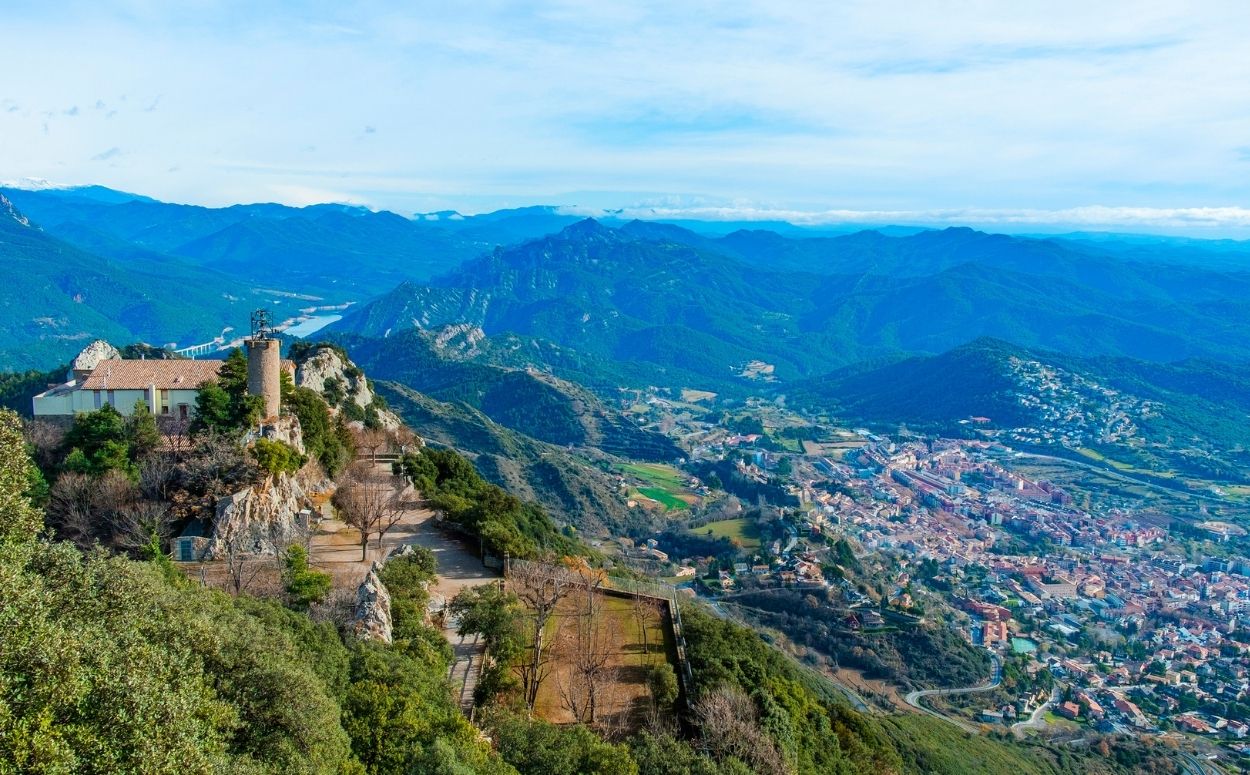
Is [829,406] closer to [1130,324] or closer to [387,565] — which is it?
[1130,324]

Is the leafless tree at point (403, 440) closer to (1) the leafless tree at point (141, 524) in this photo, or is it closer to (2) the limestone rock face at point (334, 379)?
(2) the limestone rock face at point (334, 379)

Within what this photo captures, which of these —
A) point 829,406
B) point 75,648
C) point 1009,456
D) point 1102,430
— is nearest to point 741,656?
point 75,648

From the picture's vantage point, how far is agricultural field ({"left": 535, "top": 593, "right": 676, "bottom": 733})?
57.7 feet

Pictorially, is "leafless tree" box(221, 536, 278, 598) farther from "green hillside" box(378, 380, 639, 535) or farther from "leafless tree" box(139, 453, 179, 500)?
"green hillside" box(378, 380, 639, 535)

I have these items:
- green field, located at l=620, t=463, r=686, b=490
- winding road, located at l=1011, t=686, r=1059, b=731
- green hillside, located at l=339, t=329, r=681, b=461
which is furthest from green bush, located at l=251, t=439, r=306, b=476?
green hillside, located at l=339, t=329, r=681, b=461

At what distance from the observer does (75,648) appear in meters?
9.30

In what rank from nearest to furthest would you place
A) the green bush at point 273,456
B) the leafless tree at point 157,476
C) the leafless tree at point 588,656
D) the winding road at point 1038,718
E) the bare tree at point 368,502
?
the leafless tree at point 588,656 < the leafless tree at point 157,476 < the green bush at point 273,456 < the bare tree at point 368,502 < the winding road at point 1038,718

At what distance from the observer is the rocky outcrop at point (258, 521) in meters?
21.2

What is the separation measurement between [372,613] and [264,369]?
41.4ft

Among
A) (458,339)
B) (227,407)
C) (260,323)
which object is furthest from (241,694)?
(458,339)

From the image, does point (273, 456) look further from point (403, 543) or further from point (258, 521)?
point (403, 543)

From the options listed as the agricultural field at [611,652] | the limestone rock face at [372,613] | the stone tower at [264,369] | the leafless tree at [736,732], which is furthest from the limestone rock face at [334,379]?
the leafless tree at [736,732]

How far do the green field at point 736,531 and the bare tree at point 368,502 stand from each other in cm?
4257

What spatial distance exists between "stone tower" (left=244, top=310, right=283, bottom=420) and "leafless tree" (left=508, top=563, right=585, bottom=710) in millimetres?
9997
